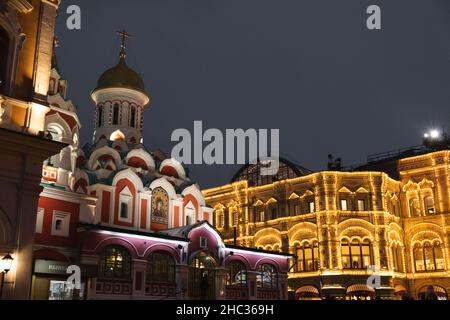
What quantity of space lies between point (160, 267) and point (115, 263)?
2.78 m

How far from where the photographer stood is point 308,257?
42.4 meters

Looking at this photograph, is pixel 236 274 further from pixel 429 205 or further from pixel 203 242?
pixel 429 205

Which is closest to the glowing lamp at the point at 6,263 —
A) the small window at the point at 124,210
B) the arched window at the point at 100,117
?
the small window at the point at 124,210

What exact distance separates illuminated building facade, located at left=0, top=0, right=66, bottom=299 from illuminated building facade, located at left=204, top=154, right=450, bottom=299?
28.2 meters

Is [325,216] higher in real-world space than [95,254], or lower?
higher

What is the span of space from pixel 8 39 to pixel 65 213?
35.4 feet

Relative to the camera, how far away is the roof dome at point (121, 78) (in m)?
36.9

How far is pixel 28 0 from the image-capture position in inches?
682

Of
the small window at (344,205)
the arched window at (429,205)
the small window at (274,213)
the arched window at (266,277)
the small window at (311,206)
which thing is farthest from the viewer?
the small window at (274,213)

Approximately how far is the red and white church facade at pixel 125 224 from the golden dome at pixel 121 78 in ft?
0.24

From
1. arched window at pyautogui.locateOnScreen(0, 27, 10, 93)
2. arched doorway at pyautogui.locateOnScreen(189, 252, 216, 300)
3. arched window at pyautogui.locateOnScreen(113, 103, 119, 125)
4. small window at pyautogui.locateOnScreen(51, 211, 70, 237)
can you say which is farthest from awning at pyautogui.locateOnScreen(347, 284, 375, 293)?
arched window at pyautogui.locateOnScreen(0, 27, 10, 93)

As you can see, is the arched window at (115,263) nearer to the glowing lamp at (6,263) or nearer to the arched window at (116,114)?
the glowing lamp at (6,263)
